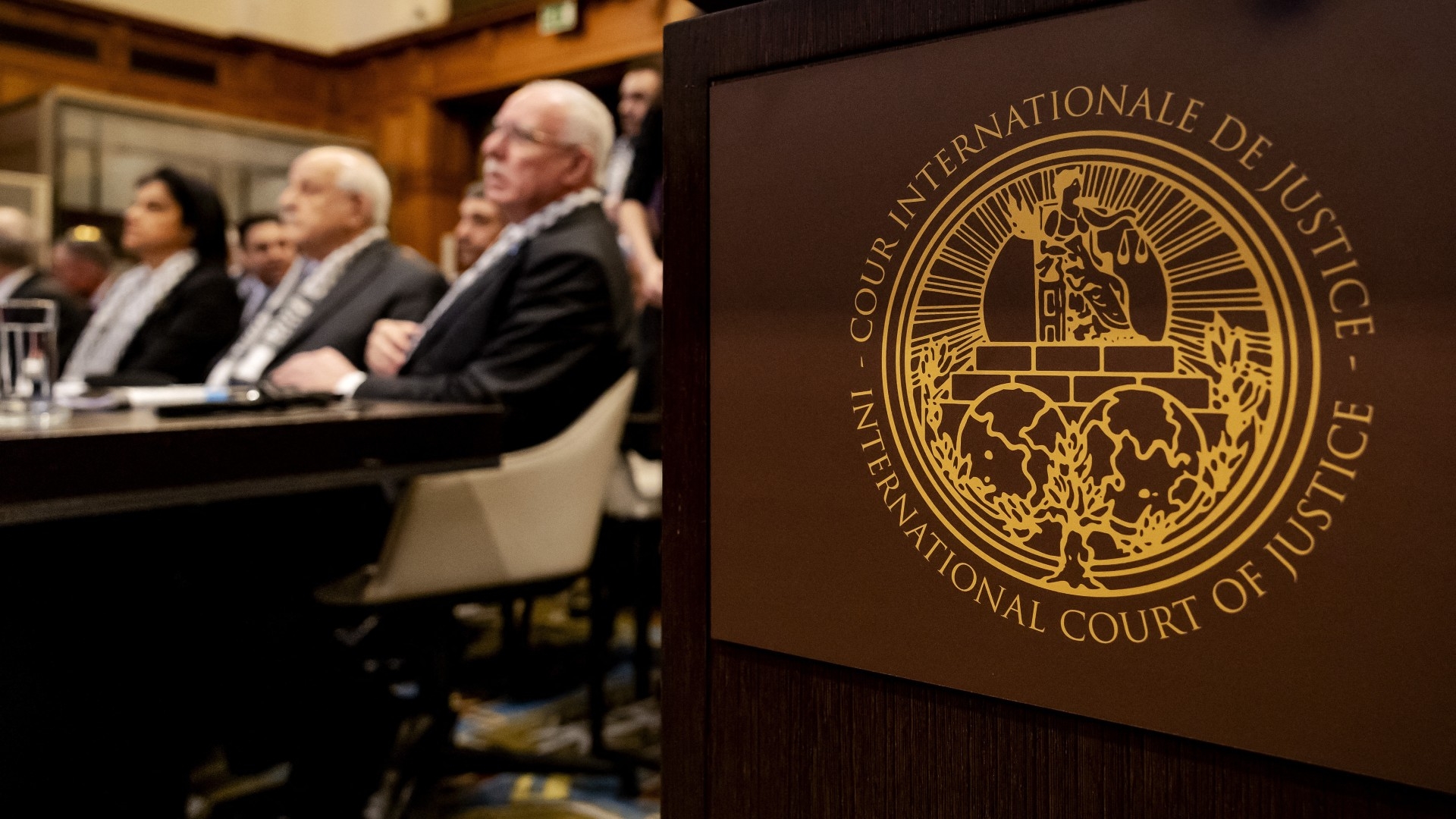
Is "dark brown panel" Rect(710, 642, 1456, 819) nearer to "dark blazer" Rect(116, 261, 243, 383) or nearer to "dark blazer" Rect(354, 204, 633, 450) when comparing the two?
"dark blazer" Rect(354, 204, 633, 450)

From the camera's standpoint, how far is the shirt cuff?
1.97 metres

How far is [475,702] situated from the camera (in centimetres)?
246

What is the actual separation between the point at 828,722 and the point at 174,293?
3177mm

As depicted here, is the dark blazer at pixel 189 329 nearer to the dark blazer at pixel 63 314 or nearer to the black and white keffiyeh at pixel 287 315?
the black and white keffiyeh at pixel 287 315

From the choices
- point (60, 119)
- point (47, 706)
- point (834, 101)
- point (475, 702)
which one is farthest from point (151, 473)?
point (60, 119)

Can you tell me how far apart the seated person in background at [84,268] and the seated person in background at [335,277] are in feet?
9.98

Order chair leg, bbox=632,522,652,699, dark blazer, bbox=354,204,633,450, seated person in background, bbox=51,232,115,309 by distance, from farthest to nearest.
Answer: seated person in background, bbox=51,232,115,309, chair leg, bbox=632,522,652,699, dark blazer, bbox=354,204,633,450

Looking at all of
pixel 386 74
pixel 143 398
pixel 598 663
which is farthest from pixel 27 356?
pixel 386 74

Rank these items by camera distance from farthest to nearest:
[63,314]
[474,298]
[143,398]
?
[63,314], [474,298], [143,398]

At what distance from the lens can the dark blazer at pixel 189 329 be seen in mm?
2953

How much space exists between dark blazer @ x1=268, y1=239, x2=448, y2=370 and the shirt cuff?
0.82 ft

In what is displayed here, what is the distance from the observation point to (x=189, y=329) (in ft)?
9.78

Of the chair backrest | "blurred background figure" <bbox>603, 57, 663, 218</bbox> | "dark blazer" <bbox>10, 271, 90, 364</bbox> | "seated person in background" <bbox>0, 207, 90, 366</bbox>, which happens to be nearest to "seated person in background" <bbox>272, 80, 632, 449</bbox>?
the chair backrest

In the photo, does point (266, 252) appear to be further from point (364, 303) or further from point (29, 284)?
point (364, 303)
